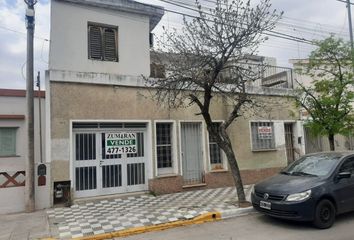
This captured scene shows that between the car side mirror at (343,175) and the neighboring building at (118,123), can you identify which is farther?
the neighboring building at (118,123)

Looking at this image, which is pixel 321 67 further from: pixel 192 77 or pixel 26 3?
pixel 26 3

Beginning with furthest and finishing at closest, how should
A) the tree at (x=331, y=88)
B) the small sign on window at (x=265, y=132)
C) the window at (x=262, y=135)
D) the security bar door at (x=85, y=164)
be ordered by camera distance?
the small sign on window at (x=265, y=132) < the window at (x=262, y=135) < the tree at (x=331, y=88) < the security bar door at (x=85, y=164)

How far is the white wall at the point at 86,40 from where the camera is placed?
1080 cm

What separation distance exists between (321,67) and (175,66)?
601 centimetres

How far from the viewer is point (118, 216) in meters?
8.16

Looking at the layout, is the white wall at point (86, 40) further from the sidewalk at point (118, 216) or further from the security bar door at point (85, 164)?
the sidewalk at point (118, 216)

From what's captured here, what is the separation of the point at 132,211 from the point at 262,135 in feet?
23.5

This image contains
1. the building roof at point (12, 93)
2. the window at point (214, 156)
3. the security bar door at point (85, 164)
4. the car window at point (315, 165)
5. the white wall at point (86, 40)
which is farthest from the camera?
the window at point (214, 156)

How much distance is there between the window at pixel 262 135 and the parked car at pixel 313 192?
17.3 feet

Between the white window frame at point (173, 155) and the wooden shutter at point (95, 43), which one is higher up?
the wooden shutter at point (95, 43)

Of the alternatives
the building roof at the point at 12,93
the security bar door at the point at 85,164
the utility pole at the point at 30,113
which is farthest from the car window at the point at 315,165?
the building roof at the point at 12,93

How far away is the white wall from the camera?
10.8 meters

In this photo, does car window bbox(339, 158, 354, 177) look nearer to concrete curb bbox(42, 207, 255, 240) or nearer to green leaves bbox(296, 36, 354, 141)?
concrete curb bbox(42, 207, 255, 240)

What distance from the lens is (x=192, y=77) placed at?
9.13 metres
